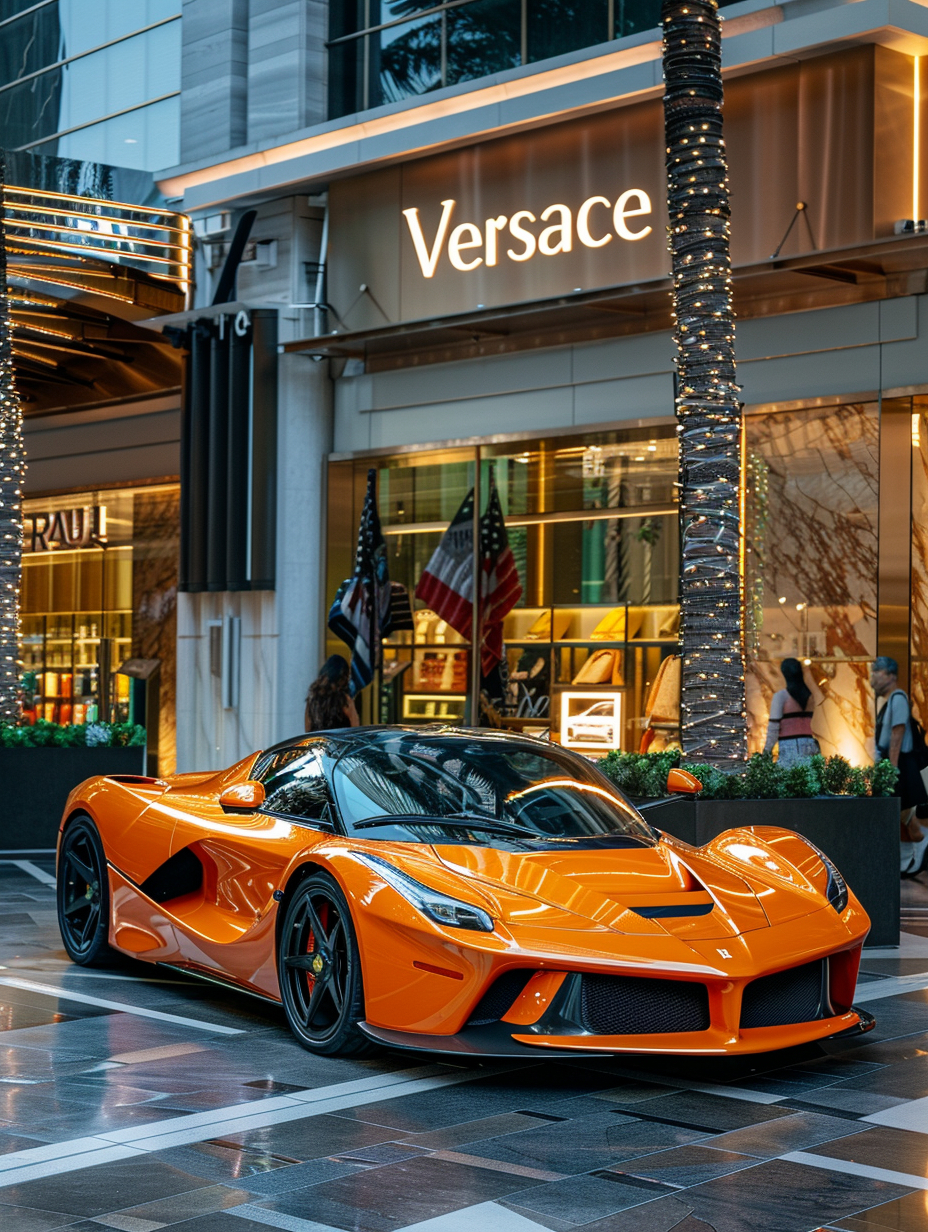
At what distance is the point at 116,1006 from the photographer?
698 centimetres

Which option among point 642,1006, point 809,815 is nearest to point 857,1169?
point 642,1006

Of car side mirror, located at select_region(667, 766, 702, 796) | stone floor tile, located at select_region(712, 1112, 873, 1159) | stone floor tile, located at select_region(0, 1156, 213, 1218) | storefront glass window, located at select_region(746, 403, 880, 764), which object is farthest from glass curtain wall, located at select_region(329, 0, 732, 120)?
stone floor tile, located at select_region(0, 1156, 213, 1218)

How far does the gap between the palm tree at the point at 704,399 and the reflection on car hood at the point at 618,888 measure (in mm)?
3115

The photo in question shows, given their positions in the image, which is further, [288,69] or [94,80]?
[94,80]

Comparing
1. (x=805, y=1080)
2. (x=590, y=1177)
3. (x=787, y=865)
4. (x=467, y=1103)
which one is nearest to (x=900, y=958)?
(x=787, y=865)

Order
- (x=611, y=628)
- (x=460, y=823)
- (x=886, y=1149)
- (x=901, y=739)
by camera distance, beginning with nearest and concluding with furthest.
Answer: (x=886, y=1149), (x=460, y=823), (x=901, y=739), (x=611, y=628)

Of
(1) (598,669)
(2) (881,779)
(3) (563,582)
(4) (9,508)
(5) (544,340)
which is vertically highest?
(5) (544,340)

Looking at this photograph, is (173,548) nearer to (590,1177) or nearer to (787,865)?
(787,865)

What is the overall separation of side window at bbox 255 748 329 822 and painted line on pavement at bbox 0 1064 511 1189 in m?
1.18

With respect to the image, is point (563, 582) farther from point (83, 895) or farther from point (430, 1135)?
point (430, 1135)

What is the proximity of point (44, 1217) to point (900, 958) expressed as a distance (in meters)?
5.54

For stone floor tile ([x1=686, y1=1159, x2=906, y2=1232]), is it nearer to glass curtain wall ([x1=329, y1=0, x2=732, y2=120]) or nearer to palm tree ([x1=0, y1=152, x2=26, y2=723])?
palm tree ([x1=0, y1=152, x2=26, y2=723])

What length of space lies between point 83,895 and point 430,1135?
3607mm

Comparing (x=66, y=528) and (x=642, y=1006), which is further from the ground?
(x=66, y=528)
